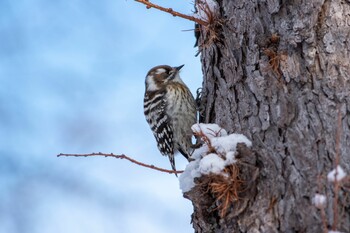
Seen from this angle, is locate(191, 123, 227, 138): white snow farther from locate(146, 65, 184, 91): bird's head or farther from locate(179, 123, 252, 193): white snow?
locate(146, 65, 184, 91): bird's head

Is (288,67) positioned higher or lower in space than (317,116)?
higher

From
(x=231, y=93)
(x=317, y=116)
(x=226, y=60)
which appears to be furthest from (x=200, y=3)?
(x=317, y=116)

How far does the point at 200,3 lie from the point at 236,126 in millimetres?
1061

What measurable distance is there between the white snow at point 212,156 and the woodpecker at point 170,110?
195 centimetres

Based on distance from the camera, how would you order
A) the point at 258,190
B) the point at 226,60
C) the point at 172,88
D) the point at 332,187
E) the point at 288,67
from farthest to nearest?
the point at 172,88 → the point at 226,60 → the point at 288,67 → the point at 258,190 → the point at 332,187

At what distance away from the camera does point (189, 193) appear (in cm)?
309

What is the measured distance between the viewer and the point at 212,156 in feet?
Answer: 9.79

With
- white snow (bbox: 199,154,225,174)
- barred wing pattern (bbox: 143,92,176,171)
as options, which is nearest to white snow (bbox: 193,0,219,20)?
white snow (bbox: 199,154,225,174)

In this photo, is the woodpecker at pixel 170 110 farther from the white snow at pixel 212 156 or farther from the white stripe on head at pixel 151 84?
the white snow at pixel 212 156

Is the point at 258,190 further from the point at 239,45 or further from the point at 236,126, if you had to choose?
the point at 239,45

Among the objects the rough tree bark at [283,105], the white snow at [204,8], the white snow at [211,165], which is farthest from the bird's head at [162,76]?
the white snow at [211,165]

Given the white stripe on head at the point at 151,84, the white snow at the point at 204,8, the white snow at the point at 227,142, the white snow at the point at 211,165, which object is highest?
the white stripe on head at the point at 151,84

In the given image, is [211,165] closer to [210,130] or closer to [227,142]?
[227,142]

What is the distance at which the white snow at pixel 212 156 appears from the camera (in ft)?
9.58
